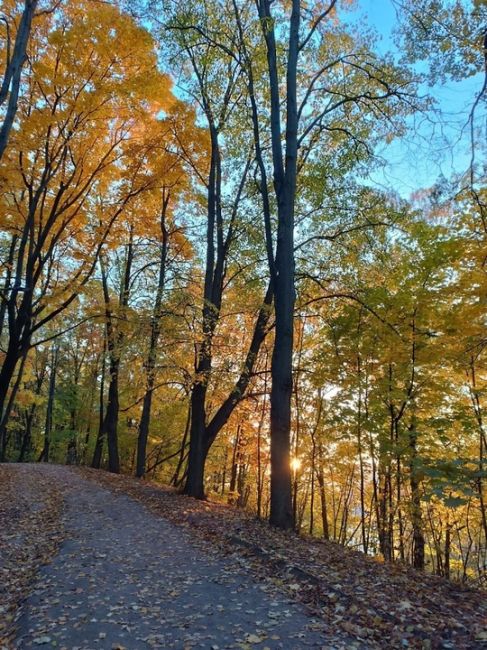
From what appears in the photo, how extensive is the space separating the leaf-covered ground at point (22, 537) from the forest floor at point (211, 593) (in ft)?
0.10

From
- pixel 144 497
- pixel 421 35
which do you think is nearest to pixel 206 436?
pixel 144 497

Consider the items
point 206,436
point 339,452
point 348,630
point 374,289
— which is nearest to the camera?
point 348,630

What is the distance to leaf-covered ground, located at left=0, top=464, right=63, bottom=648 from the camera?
4598 millimetres

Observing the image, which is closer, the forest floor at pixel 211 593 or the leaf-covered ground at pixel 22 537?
the forest floor at pixel 211 593

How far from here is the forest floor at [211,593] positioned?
3.58 meters

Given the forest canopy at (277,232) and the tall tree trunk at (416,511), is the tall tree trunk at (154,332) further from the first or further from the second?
the tall tree trunk at (416,511)

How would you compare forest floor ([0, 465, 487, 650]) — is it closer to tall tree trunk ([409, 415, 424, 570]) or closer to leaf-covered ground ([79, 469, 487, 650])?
leaf-covered ground ([79, 469, 487, 650])

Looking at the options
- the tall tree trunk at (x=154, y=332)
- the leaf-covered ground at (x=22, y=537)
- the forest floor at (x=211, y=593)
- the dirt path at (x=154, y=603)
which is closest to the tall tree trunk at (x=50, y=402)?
the tall tree trunk at (x=154, y=332)

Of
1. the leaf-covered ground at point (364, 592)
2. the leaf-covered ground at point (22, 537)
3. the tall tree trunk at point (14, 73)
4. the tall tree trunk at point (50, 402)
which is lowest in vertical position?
the leaf-covered ground at point (22, 537)

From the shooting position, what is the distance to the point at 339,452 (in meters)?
11.5

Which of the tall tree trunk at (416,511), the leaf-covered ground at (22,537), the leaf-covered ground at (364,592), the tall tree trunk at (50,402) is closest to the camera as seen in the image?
the leaf-covered ground at (364,592)

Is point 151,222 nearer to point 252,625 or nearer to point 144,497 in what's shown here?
point 144,497

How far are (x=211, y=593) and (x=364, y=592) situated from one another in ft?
5.18

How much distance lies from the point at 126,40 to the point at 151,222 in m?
5.92
